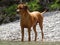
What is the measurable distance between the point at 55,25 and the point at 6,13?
6.71 meters

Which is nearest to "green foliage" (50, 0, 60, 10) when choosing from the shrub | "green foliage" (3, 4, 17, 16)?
the shrub

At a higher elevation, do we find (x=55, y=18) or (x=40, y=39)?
(x=55, y=18)

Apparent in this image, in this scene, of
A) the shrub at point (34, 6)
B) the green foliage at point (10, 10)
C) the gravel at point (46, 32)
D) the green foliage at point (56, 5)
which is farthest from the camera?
the shrub at point (34, 6)

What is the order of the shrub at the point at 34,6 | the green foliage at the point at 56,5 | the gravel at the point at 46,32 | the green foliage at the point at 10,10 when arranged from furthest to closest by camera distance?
the shrub at the point at 34,6 → the green foliage at the point at 56,5 → the green foliage at the point at 10,10 → the gravel at the point at 46,32

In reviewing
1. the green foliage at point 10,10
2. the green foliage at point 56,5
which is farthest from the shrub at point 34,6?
the green foliage at point 10,10

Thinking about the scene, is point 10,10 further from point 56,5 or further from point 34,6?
point 56,5

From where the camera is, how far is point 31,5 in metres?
24.8

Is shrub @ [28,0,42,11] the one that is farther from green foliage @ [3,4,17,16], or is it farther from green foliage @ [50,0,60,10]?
green foliage @ [3,4,17,16]

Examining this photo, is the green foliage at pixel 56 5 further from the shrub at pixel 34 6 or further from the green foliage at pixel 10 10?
the green foliage at pixel 10 10

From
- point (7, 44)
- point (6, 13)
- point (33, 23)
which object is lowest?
point (7, 44)

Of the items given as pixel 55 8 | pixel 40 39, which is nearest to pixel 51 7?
pixel 55 8

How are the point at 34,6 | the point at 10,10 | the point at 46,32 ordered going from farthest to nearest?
the point at 34,6 → the point at 10,10 → the point at 46,32

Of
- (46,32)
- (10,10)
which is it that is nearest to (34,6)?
(10,10)

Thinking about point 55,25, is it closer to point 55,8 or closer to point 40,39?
point 40,39
